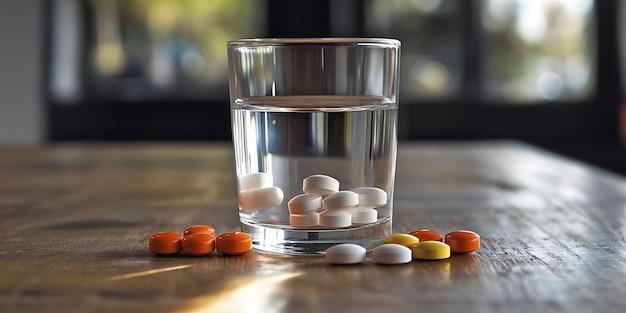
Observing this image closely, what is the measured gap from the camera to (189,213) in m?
0.96

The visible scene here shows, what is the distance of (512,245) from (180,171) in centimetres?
82

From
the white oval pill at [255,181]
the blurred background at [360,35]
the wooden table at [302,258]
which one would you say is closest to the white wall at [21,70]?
the blurred background at [360,35]

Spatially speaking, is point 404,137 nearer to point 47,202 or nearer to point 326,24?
point 326,24

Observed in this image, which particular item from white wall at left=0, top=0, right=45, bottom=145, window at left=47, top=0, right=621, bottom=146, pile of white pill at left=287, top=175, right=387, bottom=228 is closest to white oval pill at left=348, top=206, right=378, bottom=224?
pile of white pill at left=287, top=175, right=387, bottom=228

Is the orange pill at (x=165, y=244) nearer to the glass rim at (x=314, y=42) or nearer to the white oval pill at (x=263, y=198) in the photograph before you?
the white oval pill at (x=263, y=198)

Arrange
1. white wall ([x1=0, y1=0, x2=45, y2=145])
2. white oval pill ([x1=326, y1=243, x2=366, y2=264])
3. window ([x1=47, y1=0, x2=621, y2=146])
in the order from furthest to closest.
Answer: white wall ([x1=0, y1=0, x2=45, y2=145]) → window ([x1=47, y1=0, x2=621, y2=146]) → white oval pill ([x1=326, y1=243, x2=366, y2=264])

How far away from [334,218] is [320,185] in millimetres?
29

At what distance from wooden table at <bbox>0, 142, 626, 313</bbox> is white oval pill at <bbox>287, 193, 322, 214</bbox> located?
4 centimetres

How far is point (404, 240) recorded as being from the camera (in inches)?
26.7

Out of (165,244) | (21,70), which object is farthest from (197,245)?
(21,70)

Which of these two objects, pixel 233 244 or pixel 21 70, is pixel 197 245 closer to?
pixel 233 244

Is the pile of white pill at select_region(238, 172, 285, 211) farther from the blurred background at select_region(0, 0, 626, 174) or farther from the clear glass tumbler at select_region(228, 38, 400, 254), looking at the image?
the blurred background at select_region(0, 0, 626, 174)

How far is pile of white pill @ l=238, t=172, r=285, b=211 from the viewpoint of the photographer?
0.69m

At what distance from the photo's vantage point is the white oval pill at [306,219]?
0.67 m
